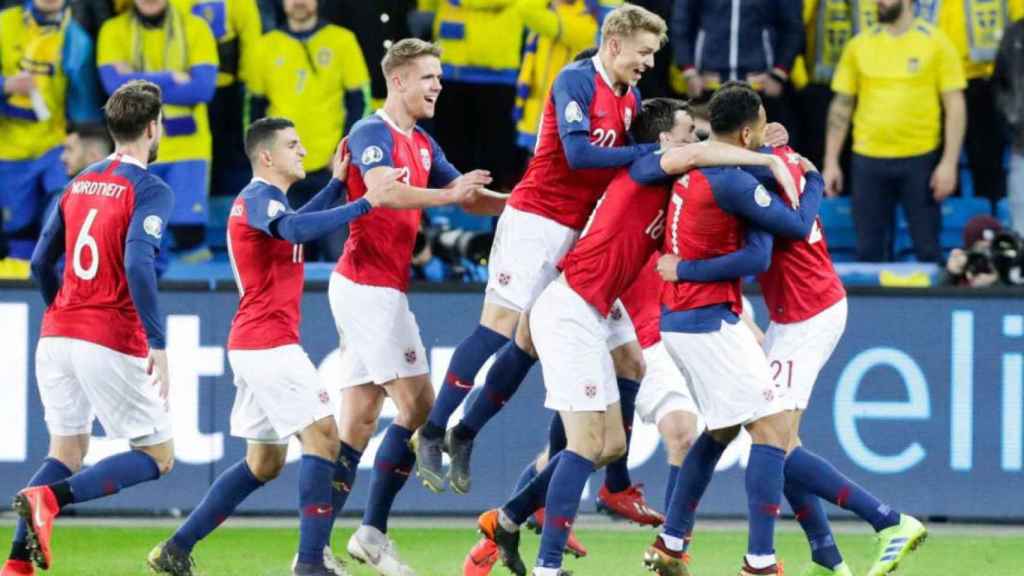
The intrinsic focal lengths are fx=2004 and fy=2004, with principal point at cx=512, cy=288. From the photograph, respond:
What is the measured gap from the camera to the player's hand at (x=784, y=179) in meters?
8.45

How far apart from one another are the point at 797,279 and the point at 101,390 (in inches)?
123

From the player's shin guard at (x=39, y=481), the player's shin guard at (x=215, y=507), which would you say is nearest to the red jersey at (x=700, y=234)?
the player's shin guard at (x=215, y=507)

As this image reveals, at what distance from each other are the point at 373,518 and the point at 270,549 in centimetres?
149

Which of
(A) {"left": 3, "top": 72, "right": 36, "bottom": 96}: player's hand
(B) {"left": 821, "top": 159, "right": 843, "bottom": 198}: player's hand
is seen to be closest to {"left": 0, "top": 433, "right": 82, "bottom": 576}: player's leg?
(A) {"left": 3, "top": 72, "right": 36, "bottom": 96}: player's hand

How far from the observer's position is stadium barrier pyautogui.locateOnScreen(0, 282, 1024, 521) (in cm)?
1184

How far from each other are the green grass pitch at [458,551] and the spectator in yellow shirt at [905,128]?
→ 7.55 ft

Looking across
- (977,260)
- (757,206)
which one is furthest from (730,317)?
(977,260)

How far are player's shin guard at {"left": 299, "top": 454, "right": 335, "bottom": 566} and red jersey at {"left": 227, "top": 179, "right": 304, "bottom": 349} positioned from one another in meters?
0.57

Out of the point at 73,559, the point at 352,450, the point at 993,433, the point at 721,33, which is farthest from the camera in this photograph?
the point at 721,33

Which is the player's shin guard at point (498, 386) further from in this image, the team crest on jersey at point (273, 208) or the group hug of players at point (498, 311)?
the team crest on jersey at point (273, 208)

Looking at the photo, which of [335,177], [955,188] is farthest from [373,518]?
[955,188]

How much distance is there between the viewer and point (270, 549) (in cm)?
1064

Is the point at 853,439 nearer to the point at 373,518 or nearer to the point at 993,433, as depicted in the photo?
the point at 993,433

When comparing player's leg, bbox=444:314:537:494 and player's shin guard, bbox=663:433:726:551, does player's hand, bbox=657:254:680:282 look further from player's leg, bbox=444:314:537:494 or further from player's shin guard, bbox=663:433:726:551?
player's leg, bbox=444:314:537:494
